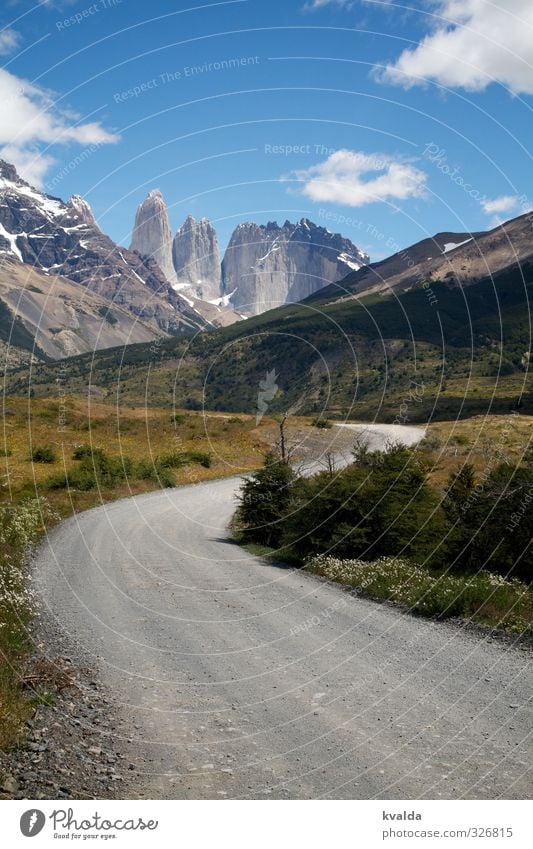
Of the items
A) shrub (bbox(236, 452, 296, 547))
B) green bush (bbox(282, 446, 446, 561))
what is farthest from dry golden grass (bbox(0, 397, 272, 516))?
green bush (bbox(282, 446, 446, 561))

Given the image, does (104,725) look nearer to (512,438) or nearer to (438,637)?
(438,637)

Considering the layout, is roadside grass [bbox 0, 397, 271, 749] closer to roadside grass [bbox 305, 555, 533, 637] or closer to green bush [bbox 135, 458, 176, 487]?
green bush [bbox 135, 458, 176, 487]

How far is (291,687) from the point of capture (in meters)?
10.9

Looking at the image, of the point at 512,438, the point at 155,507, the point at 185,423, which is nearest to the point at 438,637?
the point at 155,507

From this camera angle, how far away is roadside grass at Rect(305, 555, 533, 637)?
49.5 feet

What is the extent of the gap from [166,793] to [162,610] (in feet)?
31.9

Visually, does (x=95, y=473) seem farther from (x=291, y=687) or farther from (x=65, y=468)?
(x=291, y=687)

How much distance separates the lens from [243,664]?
12.3 meters
